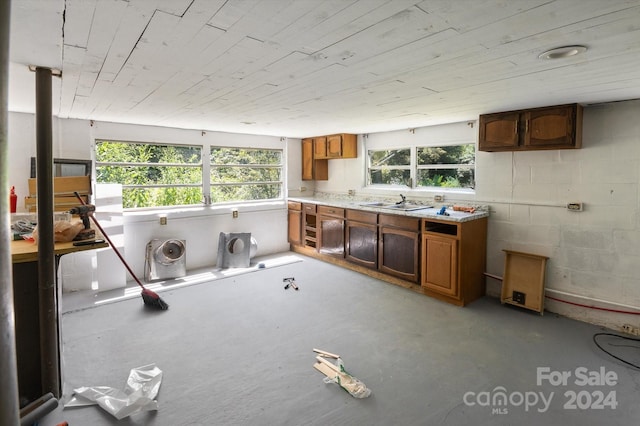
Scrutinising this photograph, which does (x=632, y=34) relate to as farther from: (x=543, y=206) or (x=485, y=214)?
(x=485, y=214)

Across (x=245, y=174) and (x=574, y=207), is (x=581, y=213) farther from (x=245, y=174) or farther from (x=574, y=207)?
(x=245, y=174)

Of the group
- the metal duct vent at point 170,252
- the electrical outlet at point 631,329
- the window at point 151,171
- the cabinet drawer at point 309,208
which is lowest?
the electrical outlet at point 631,329

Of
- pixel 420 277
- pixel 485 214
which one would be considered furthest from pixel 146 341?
pixel 485 214

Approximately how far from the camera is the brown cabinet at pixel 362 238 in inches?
187

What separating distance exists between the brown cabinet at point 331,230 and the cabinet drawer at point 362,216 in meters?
0.20

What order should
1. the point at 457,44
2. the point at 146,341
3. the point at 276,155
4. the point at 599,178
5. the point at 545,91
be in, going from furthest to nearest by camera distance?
the point at 276,155
the point at 599,178
the point at 146,341
the point at 545,91
the point at 457,44

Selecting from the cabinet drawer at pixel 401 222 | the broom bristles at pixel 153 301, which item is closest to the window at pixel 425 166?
the cabinet drawer at pixel 401 222

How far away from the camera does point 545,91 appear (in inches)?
109

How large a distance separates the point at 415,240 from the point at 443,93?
192 centimetres

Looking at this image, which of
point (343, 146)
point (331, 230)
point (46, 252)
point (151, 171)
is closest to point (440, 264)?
point (331, 230)

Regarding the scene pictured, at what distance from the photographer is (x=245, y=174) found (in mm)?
6008

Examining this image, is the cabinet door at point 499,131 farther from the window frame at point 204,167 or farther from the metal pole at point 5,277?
the metal pole at point 5,277

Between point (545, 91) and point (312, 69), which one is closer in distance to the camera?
point (312, 69)

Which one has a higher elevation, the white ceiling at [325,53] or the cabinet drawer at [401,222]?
the white ceiling at [325,53]
